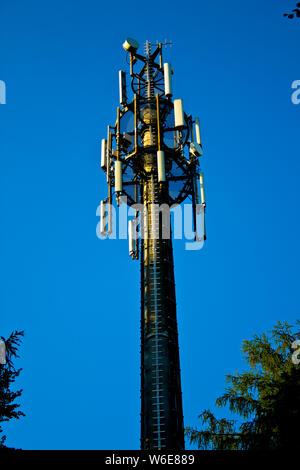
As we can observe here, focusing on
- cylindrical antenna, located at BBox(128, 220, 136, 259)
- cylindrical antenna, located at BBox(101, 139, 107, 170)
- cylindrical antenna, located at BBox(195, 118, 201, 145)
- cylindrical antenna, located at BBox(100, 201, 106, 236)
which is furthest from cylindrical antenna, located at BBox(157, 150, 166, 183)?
cylindrical antenna, located at BBox(128, 220, 136, 259)

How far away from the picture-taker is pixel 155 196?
33.4 metres

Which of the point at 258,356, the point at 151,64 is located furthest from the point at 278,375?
the point at 151,64

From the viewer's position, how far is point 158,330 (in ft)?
94.4

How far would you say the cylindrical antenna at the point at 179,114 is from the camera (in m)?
31.7

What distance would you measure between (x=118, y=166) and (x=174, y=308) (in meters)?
8.86

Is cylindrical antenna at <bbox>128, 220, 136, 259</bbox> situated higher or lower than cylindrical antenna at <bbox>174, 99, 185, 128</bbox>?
lower

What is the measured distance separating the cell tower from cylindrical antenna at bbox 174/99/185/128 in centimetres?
3

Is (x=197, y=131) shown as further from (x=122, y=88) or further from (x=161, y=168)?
(x=122, y=88)

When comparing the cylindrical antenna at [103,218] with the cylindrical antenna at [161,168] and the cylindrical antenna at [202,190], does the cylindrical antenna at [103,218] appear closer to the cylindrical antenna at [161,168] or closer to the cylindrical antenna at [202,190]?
the cylindrical antenna at [161,168]

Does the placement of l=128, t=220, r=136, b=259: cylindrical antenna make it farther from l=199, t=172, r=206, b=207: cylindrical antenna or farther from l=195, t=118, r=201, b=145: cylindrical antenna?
l=195, t=118, r=201, b=145: cylindrical antenna

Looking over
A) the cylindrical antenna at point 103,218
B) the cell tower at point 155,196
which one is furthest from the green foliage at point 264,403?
the cylindrical antenna at point 103,218

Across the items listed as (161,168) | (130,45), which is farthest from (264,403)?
(130,45)

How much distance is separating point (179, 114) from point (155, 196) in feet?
16.4

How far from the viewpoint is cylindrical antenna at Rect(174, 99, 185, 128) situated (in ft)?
104
